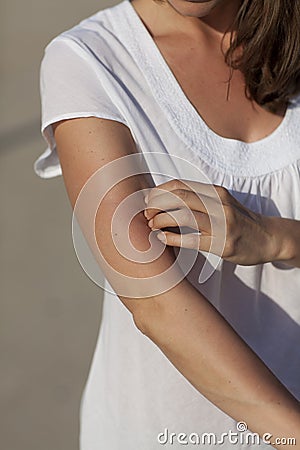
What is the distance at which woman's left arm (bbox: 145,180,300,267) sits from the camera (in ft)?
4.94

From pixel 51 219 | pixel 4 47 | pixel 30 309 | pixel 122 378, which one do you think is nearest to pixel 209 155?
pixel 122 378

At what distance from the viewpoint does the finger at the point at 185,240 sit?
1.52 m

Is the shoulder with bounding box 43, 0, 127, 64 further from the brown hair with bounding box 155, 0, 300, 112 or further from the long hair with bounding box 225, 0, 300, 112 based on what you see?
the long hair with bounding box 225, 0, 300, 112

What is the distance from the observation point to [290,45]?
6.24 feet

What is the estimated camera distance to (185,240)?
59.8 inches

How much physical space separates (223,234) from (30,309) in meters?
3.29

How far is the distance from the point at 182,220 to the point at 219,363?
0.23 m

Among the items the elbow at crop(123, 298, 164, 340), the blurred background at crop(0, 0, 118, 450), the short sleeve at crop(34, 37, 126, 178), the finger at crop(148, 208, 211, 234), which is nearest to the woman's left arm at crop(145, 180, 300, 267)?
the finger at crop(148, 208, 211, 234)

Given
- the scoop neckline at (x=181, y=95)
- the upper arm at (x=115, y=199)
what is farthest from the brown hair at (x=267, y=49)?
the upper arm at (x=115, y=199)

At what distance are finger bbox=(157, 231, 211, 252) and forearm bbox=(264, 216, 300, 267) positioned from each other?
189 millimetres

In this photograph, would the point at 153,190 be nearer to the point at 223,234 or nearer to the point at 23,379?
the point at 223,234

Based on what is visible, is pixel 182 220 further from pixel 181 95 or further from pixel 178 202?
pixel 181 95

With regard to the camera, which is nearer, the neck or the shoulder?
the shoulder

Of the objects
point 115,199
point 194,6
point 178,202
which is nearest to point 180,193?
point 178,202
